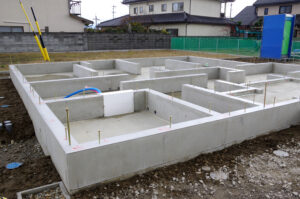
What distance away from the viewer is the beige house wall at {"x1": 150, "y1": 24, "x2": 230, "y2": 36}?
1072 inches

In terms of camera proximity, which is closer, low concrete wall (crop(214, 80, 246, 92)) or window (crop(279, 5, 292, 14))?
low concrete wall (crop(214, 80, 246, 92))

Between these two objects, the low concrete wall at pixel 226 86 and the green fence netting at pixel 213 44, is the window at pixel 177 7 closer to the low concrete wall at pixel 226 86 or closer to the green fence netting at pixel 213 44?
the green fence netting at pixel 213 44

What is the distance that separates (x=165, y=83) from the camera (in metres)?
8.36

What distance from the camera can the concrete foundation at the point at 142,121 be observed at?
3.39 m

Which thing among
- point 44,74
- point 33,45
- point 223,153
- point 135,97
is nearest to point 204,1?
point 33,45

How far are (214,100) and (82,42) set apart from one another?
52.5 feet

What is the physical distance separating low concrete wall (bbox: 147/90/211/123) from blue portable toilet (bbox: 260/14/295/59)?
434 inches

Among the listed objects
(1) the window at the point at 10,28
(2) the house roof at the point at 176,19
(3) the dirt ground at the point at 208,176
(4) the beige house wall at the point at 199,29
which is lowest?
(3) the dirt ground at the point at 208,176

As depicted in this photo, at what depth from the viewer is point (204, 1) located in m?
28.8

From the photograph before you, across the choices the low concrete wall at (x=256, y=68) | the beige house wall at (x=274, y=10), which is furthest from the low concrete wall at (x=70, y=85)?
the beige house wall at (x=274, y=10)

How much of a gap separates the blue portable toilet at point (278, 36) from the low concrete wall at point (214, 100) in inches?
388

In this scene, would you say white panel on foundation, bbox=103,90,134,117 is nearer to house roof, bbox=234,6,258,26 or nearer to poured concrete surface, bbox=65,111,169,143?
poured concrete surface, bbox=65,111,169,143

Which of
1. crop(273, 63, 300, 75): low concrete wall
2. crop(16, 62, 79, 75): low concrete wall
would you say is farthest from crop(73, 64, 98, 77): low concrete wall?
crop(273, 63, 300, 75): low concrete wall

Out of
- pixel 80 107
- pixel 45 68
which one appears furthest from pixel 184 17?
pixel 80 107
